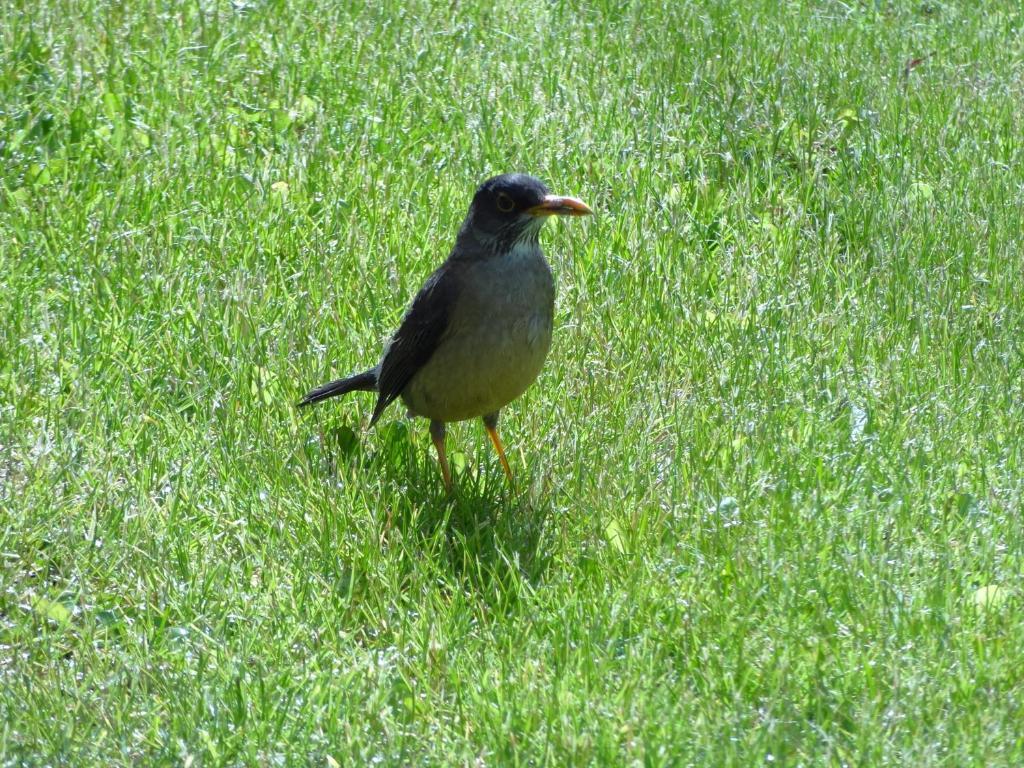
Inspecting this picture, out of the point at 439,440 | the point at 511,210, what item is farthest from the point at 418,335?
the point at 511,210

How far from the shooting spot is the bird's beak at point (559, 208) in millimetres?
4801

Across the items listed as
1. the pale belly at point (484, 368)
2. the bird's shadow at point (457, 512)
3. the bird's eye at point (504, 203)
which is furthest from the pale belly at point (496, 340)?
the bird's shadow at point (457, 512)

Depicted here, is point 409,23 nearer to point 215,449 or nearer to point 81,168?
point 81,168

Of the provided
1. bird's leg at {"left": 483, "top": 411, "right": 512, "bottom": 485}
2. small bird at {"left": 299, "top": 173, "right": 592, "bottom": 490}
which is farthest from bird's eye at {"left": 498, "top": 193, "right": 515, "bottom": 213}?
bird's leg at {"left": 483, "top": 411, "right": 512, "bottom": 485}

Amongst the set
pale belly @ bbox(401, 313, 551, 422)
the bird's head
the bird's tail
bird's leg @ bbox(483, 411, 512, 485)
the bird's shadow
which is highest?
the bird's head

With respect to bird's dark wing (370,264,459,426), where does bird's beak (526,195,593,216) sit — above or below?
above

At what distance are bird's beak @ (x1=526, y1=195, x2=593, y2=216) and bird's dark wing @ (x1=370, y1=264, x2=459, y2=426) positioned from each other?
40 centimetres

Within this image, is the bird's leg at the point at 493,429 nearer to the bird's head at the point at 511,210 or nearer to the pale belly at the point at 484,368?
the pale belly at the point at 484,368

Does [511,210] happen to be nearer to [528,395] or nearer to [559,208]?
[559,208]

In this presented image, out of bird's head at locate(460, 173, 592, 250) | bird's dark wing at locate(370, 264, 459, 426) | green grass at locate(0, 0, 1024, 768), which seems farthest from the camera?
bird's dark wing at locate(370, 264, 459, 426)

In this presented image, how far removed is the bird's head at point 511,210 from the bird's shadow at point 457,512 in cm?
88

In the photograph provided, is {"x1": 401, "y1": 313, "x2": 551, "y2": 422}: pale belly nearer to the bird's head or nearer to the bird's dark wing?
the bird's dark wing

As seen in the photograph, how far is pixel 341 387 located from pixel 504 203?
102cm

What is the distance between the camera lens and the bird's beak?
480 cm
